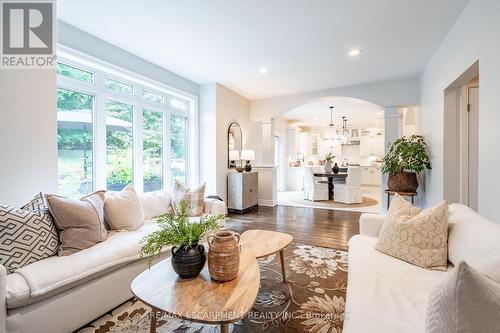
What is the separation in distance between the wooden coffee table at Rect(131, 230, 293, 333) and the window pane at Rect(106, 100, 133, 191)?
2279 millimetres

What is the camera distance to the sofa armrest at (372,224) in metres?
2.11

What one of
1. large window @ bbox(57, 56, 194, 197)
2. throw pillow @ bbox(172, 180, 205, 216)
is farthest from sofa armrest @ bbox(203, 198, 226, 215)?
large window @ bbox(57, 56, 194, 197)

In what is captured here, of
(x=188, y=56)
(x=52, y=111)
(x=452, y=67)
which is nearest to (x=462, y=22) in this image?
(x=452, y=67)

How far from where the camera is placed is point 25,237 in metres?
1.55

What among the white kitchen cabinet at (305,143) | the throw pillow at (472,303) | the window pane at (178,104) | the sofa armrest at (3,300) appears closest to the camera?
the throw pillow at (472,303)

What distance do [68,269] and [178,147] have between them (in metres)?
3.12

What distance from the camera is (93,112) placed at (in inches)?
118

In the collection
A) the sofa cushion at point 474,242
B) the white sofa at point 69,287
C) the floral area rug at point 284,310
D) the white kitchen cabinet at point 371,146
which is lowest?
the floral area rug at point 284,310

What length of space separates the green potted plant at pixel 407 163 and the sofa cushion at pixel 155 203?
3.59 meters

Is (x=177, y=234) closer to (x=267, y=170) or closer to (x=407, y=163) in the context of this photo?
(x=407, y=163)

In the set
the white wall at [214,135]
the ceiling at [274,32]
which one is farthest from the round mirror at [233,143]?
the ceiling at [274,32]

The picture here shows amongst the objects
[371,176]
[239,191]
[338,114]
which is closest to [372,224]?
[239,191]

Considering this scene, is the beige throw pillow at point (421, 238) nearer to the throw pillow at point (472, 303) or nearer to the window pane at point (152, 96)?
the throw pillow at point (472, 303)

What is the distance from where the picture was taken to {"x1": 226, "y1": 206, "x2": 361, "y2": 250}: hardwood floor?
3371 millimetres
